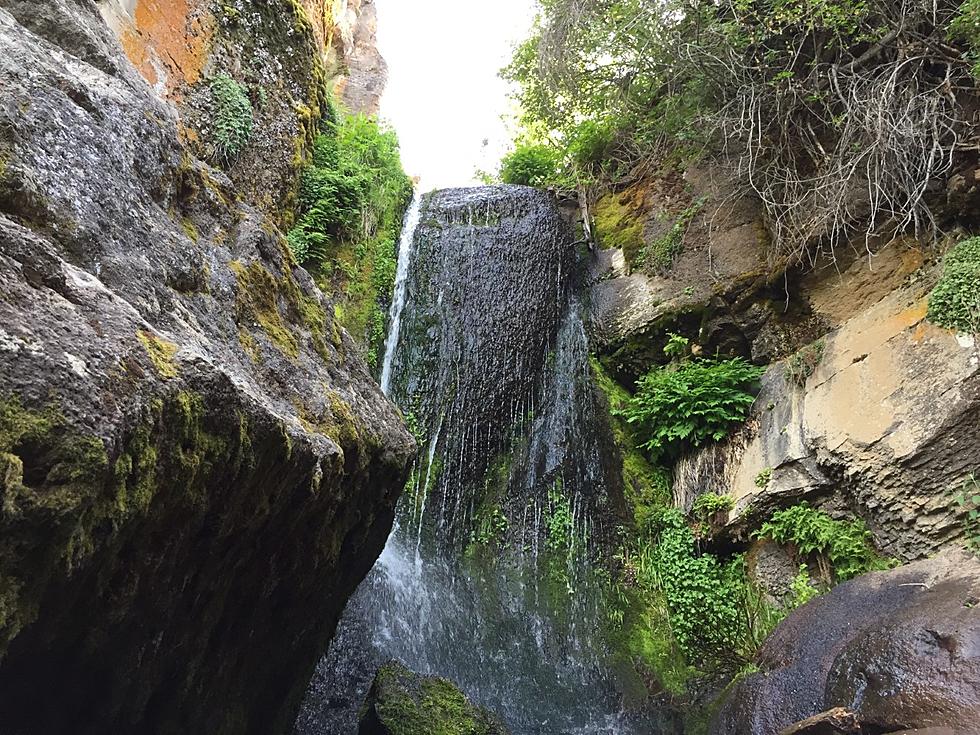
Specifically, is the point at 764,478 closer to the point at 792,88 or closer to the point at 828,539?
the point at 828,539

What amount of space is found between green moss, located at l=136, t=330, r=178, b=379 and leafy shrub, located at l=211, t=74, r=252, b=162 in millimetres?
6586

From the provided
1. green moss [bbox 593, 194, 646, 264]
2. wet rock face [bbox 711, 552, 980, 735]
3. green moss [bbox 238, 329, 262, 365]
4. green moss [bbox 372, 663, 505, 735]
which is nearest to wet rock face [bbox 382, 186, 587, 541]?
green moss [bbox 593, 194, 646, 264]

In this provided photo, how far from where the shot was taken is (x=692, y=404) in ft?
24.2

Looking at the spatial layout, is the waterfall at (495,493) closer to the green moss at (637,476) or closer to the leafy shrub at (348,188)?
the green moss at (637,476)

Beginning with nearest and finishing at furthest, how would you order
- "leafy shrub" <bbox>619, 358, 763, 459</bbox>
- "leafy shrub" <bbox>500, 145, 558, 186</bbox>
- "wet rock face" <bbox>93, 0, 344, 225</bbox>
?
1. "wet rock face" <bbox>93, 0, 344, 225</bbox>
2. "leafy shrub" <bbox>619, 358, 763, 459</bbox>
3. "leafy shrub" <bbox>500, 145, 558, 186</bbox>

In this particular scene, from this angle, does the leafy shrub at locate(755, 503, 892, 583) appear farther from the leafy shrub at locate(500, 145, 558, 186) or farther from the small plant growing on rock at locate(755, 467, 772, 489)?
the leafy shrub at locate(500, 145, 558, 186)

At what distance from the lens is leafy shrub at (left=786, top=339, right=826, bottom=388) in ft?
21.8

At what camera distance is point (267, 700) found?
3484 mm

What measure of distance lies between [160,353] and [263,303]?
1.21m

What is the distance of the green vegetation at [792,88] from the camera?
606 cm

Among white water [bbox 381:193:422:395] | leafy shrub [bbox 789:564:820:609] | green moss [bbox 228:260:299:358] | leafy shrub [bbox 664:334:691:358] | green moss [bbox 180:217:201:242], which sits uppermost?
white water [bbox 381:193:422:395]

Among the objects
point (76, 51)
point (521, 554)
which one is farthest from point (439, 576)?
point (76, 51)

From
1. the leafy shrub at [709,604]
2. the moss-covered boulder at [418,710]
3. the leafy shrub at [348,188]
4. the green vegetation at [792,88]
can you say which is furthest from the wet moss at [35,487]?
the leafy shrub at [348,188]

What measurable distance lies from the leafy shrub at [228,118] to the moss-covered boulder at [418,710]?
20.0ft
